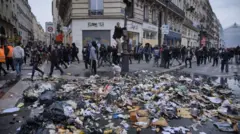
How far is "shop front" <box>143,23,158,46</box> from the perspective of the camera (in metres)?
27.0

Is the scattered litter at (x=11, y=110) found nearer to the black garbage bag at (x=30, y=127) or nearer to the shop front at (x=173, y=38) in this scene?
the black garbage bag at (x=30, y=127)

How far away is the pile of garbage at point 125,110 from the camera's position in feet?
15.9

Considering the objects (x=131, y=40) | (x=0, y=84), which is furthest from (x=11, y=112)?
(x=131, y=40)

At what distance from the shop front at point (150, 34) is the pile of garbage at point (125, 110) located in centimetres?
1883

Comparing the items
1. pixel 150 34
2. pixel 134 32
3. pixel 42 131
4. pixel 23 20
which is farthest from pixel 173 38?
pixel 23 20

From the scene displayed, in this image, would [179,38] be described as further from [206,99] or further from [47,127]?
[47,127]

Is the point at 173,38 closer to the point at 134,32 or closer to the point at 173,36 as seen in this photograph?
the point at 173,36

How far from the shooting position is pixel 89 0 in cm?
2197

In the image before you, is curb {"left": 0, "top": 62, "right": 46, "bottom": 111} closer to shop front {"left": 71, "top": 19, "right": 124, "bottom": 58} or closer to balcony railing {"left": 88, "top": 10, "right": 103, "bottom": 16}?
shop front {"left": 71, "top": 19, "right": 124, "bottom": 58}

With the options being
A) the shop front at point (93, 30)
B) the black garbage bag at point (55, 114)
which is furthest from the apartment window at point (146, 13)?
the black garbage bag at point (55, 114)

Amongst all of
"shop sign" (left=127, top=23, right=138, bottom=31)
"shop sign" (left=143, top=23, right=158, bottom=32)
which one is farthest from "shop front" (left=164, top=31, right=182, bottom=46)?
"shop sign" (left=127, top=23, right=138, bottom=31)

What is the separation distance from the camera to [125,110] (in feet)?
20.5

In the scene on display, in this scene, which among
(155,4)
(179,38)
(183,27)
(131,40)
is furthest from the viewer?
(183,27)

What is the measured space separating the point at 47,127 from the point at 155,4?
90.6 feet
